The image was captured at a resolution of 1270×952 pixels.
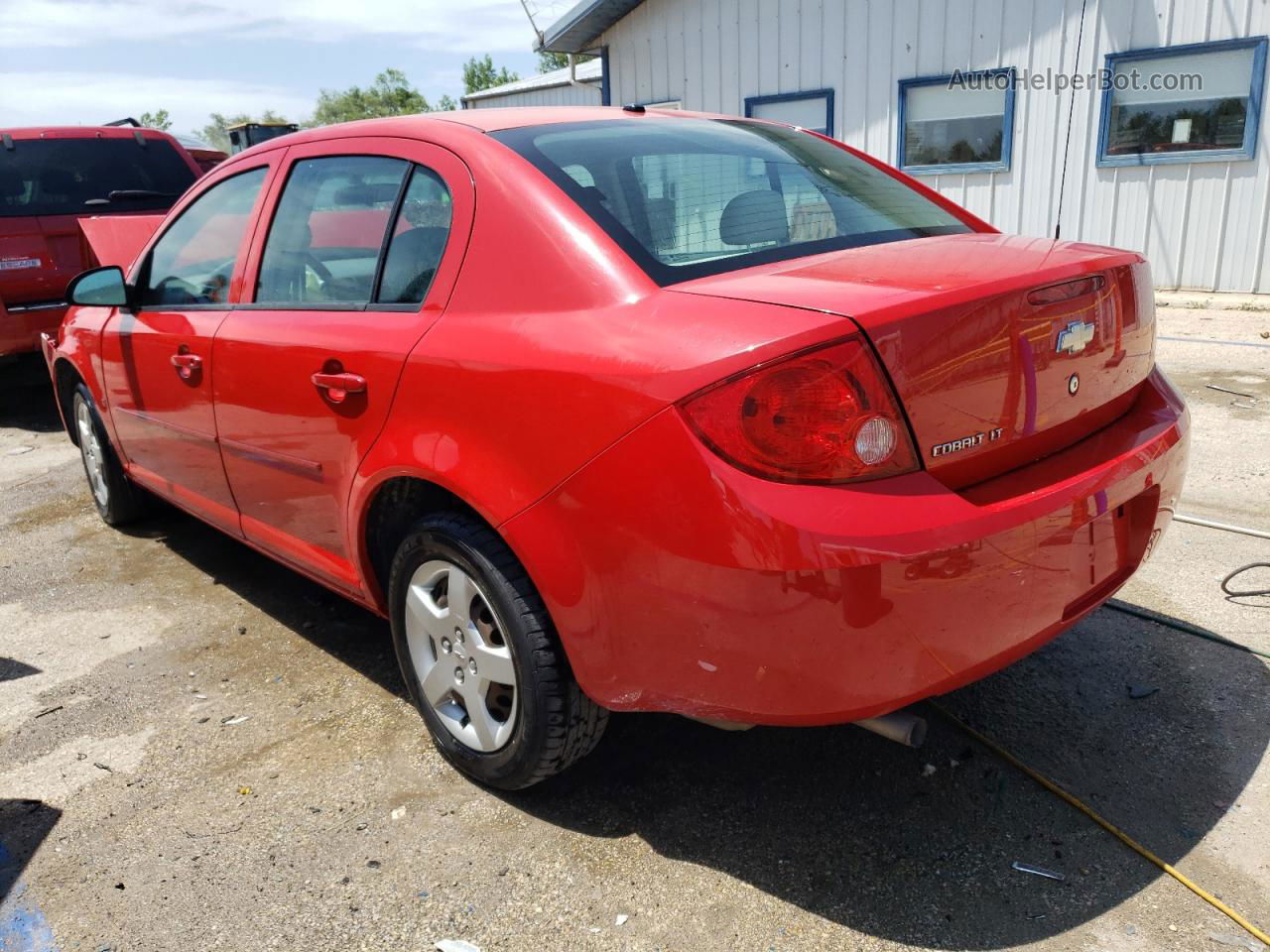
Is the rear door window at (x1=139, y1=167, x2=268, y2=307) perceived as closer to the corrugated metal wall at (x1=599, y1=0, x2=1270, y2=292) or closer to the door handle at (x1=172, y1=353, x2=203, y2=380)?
the door handle at (x1=172, y1=353, x2=203, y2=380)

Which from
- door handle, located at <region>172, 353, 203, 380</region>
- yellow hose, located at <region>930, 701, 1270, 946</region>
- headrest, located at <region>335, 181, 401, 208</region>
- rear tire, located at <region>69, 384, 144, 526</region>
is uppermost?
headrest, located at <region>335, 181, 401, 208</region>

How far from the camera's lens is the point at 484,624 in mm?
2438

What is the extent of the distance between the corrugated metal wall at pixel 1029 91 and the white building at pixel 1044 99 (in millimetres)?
14

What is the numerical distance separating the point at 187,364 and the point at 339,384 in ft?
3.45

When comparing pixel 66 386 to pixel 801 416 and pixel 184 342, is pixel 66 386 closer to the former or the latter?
pixel 184 342

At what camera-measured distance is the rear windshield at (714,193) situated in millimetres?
2275

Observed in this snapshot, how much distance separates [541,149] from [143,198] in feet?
21.9

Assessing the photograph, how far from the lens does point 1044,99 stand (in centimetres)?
1000

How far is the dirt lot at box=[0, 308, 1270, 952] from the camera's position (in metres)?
2.12

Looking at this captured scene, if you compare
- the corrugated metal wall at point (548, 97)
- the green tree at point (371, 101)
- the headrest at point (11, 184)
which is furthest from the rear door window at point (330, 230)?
the green tree at point (371, 101)

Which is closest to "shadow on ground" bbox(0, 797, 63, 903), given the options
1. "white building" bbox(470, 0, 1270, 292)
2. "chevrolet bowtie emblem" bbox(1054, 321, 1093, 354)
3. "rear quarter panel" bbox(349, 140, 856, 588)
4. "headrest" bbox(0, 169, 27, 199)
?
"rear quarter panel" bbox(349, 140, 856, 588)

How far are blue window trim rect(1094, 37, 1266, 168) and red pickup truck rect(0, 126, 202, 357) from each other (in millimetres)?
8424

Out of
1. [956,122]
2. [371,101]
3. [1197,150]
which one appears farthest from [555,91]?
[371,101]

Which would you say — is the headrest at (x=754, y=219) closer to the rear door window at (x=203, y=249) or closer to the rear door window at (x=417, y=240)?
the rear door window at (x=417, y=240)
